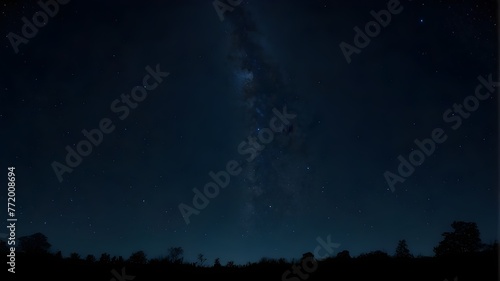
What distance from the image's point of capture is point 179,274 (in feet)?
35.0

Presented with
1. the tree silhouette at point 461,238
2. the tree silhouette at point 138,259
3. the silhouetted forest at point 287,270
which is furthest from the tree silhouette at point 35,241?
the tree silhouette at point 461,238

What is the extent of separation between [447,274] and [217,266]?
7878mm

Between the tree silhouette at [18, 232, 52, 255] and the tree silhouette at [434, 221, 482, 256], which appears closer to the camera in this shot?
the tree silhouette at [434, 221, 482, 256]

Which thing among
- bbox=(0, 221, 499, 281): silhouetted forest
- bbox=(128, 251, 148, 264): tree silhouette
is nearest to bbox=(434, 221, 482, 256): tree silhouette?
bbox=(0, 221, 499, 281): silhouetted forest

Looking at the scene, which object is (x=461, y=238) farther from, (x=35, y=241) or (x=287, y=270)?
(x=35, y=241)

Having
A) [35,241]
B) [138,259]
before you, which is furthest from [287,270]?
[35,241]

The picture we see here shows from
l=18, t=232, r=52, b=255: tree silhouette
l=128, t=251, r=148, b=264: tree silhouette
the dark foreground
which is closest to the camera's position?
the dark foreground

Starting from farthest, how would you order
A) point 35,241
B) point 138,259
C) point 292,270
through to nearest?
point 35,241, point 138,259, point 292,270

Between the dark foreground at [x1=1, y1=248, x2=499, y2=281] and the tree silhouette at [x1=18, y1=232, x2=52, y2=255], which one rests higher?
the tree silhouette at [x1=18, y1=232, x2=52, y2=255]

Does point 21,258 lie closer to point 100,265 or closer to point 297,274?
point 100,265

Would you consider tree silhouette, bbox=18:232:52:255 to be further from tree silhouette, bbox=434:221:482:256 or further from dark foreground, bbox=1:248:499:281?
tree silhouette, bbox=434:221:482:256

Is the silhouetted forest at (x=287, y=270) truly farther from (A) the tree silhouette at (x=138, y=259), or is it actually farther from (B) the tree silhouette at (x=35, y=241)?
(B) the tree silhouette at (x=35, y=241)

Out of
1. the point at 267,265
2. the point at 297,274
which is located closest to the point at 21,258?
the point at 267,265

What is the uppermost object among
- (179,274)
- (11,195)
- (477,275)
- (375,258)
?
(11,195)
